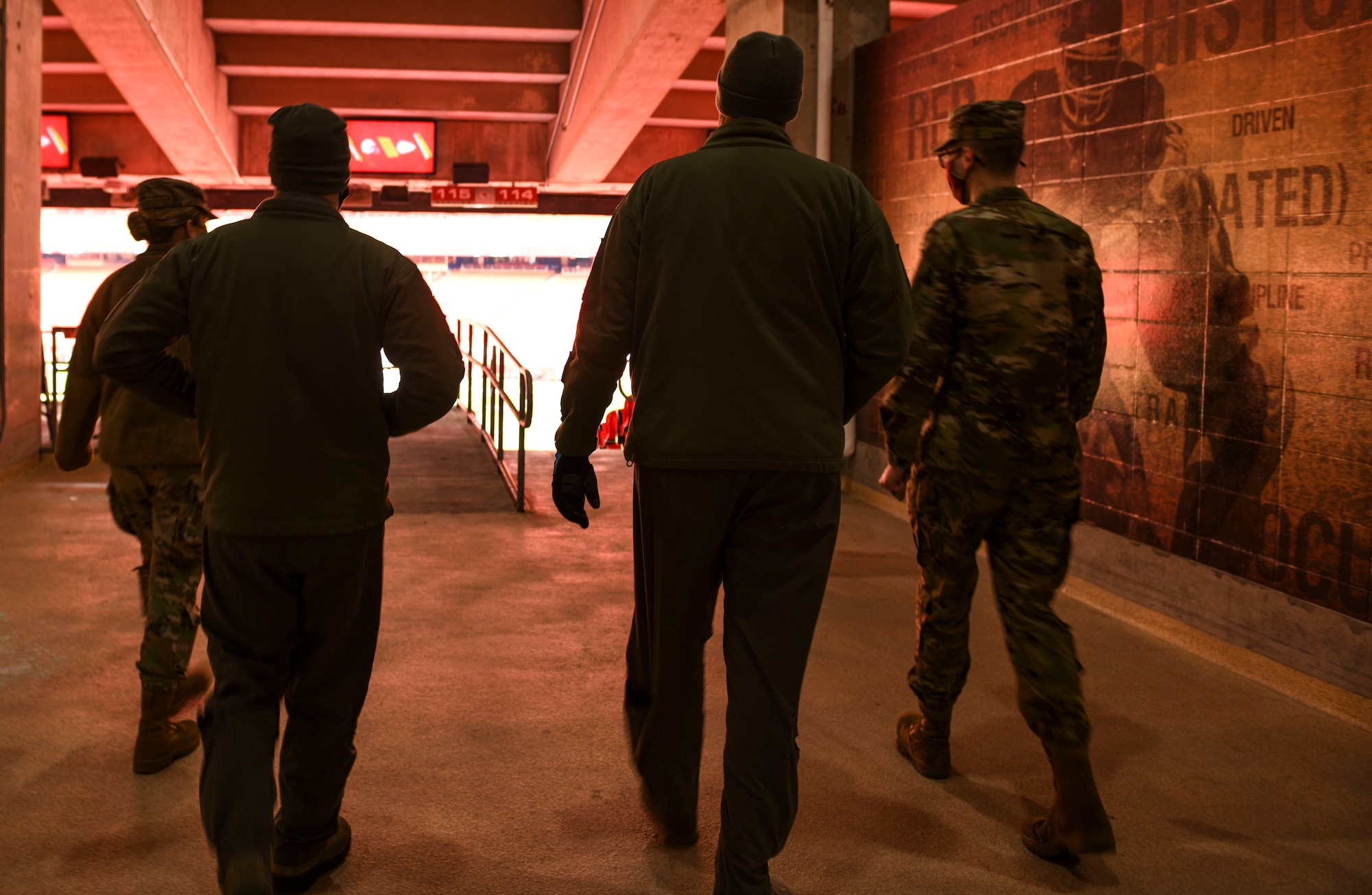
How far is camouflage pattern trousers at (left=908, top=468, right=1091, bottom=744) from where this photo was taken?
8.82 ft

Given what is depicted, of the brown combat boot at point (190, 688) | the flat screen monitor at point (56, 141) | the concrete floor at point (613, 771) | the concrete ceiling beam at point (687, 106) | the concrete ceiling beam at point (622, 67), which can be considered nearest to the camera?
the concrete floor at point (613, 771)

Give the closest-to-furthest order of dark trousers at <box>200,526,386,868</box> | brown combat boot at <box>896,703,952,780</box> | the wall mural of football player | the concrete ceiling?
dark trousers at <box>200,526,386,868</box> → brown combat boot at <box>896,703,952,780</box> → the wall mural of football player → the concrete ceiling

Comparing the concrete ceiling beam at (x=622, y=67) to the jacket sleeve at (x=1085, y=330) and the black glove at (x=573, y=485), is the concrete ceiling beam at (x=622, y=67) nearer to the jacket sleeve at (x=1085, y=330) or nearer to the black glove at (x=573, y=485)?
the jacket sleeve at (x=1085, y=330)

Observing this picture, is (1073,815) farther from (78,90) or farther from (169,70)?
(78,90)

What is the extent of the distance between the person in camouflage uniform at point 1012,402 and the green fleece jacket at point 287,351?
121 cm

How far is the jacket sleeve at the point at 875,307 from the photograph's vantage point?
2.31m

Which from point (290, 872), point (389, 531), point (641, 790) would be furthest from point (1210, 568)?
point (389, 531)

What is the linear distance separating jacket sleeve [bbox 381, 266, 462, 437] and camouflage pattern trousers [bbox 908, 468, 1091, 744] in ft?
4.13

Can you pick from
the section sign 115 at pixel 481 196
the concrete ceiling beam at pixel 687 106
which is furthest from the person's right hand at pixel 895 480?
the section sign 115 at pixel 481 196

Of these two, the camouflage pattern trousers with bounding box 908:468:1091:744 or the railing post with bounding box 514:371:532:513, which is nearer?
the camouflage pattern trousers with bounding box 908:468:1091:744

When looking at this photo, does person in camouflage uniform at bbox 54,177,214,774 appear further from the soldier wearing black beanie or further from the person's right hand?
the person's right hand

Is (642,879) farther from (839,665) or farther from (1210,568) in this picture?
(1210,568)

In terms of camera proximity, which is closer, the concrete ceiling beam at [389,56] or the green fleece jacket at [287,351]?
the green fleece jacket at [287,351]

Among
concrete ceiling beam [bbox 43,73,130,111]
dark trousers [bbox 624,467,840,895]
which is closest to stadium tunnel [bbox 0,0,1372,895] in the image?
dark trousers [bbox 624,467,840,895]
